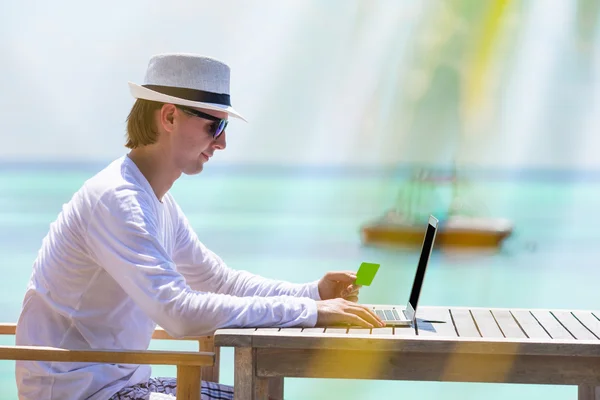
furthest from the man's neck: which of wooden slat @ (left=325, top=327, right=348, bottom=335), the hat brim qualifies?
wooden slat @ (left=325, top=327, right=348, bottom=335)

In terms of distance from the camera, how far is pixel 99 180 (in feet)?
7.07

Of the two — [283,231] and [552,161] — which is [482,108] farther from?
[283,231]

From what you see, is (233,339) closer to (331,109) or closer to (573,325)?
(573,325)

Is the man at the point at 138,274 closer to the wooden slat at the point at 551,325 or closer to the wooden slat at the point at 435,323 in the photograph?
the wooden slat at the point at 435,323

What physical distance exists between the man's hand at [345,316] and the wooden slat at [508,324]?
0.30m

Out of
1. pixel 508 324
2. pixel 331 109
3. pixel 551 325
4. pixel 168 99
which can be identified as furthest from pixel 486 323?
pixel 331 109

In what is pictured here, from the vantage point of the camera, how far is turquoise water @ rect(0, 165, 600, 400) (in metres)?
15.7

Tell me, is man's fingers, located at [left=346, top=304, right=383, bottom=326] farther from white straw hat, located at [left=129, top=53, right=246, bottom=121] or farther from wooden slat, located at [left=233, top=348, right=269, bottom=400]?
white straw hat, located at [left=129, top=53, right=246, bottom=121]

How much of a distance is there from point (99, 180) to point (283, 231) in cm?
2773

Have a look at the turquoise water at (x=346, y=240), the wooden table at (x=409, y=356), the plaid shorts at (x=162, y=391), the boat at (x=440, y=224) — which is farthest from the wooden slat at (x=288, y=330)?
the boat at (x=440, y=224)

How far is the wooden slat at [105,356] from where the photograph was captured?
204cm

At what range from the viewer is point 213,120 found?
2.31 metres

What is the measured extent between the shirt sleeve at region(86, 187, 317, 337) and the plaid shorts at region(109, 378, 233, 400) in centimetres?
20

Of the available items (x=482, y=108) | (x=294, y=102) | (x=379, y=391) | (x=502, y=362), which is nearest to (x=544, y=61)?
(x=482, y=108)
